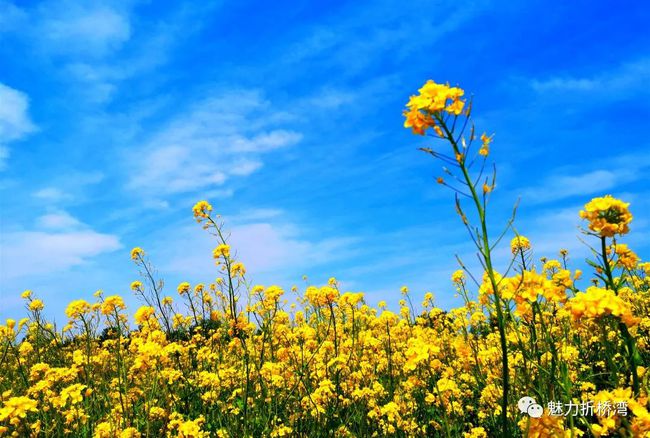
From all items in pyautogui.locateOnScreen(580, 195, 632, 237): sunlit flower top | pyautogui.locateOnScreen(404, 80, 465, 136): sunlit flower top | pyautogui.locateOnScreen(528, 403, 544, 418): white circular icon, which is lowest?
pyautogui.locateOnScreen(528, 403, 544, 418): white circular icon

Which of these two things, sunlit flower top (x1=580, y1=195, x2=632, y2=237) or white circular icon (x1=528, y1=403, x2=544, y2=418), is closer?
white circular icon (x1=528, y1=403, x2=544, y2=418)

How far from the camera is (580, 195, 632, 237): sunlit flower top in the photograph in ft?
8.74

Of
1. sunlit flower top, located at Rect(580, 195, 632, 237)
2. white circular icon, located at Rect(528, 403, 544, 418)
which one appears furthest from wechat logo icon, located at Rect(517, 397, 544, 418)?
sunlit flower top, located at Rect(580, 195, 632, 237)

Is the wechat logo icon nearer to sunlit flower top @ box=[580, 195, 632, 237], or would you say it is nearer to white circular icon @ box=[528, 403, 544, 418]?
white circular icon @ box=[528, 403, 544, 418]

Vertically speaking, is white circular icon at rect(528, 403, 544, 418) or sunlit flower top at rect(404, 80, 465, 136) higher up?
sunlit flower top at rect(404, 80, 465, 136)

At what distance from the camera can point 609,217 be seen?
2695mm

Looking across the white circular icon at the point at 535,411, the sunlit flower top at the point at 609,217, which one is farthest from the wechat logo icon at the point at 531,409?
the sunlit flower top at the point at 609,217

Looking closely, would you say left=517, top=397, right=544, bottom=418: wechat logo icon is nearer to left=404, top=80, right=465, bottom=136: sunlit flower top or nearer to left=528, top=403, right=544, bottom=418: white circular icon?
left=528, top=403, right=544, bottom=418: white circular icon

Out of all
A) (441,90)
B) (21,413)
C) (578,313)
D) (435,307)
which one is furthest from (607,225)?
(435,307)

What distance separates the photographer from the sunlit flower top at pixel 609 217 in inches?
105

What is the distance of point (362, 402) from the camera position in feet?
16.3

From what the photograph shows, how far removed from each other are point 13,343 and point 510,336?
10235mm

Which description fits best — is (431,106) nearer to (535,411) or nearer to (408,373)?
(535,411)

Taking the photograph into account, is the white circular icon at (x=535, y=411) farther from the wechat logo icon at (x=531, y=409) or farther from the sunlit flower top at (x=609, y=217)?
the sunlit flower top at (x=609, y=217)
